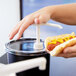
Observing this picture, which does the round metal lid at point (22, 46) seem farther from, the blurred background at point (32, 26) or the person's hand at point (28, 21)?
the blurred background at point (32, 26)

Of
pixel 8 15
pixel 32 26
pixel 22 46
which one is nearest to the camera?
pixel 22 46

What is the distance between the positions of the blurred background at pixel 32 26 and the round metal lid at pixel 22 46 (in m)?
0.81

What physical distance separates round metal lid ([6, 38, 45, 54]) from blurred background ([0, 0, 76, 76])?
0.81 metres

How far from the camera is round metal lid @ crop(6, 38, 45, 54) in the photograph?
526 mm

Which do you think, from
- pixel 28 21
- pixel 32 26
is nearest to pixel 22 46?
pixel 28 21

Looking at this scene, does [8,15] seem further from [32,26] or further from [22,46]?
[22,46]

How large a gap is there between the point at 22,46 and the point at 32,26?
0.98m

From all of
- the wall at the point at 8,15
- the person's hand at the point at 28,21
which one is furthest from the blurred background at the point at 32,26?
the person's hand at the point at 28,21

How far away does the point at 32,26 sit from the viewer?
61.7 inches

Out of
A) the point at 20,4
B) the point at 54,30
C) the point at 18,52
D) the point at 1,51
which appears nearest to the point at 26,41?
the point at 18,52

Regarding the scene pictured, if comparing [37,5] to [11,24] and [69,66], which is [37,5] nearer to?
[11,24]

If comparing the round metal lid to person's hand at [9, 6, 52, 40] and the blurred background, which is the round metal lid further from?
the blurred background

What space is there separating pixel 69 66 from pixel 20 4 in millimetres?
759

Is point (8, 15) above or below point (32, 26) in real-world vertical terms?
above
